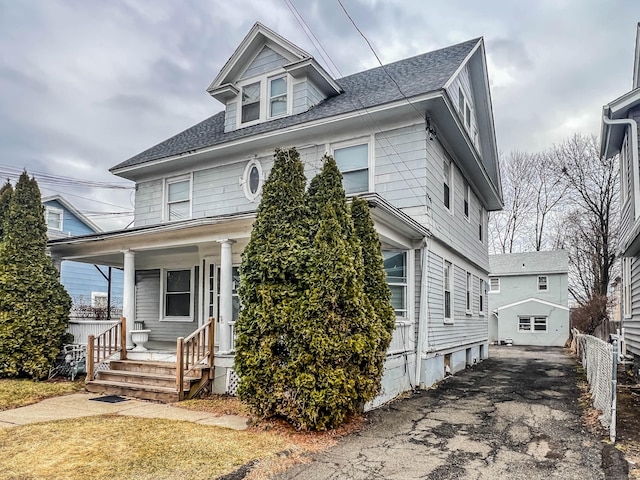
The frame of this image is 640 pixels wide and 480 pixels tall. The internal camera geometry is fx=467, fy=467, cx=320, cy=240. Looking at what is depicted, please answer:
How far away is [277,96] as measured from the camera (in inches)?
478

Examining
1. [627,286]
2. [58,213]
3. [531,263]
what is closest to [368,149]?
[627,286]

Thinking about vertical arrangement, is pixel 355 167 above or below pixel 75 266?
above

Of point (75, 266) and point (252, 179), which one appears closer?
point (252, 179)

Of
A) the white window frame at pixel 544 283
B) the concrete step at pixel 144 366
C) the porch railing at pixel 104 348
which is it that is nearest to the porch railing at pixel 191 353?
the concrete step at pixel 144 366

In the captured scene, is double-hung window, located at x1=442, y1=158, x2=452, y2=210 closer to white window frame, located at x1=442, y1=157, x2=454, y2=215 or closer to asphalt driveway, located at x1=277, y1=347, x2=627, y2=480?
white window frame, located at x1=442, y1=157, x2=454, y2=215

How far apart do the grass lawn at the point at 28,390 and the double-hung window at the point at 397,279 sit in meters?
6.45

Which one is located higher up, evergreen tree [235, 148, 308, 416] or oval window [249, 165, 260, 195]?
oval window [249, 165, 260, 195]

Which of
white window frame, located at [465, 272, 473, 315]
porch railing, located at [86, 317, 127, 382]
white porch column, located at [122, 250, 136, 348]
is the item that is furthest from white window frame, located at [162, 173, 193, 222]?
white window frame, located at [465, 272, 473, 315]

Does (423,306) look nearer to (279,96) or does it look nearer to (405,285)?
(405,285)

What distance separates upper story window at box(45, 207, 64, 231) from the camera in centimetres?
2261

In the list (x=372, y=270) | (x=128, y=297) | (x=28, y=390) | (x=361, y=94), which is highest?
(x=361, y=94)

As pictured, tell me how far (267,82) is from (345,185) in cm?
397

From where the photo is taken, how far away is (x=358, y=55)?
8.95 m

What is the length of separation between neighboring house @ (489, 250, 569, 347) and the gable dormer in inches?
857
